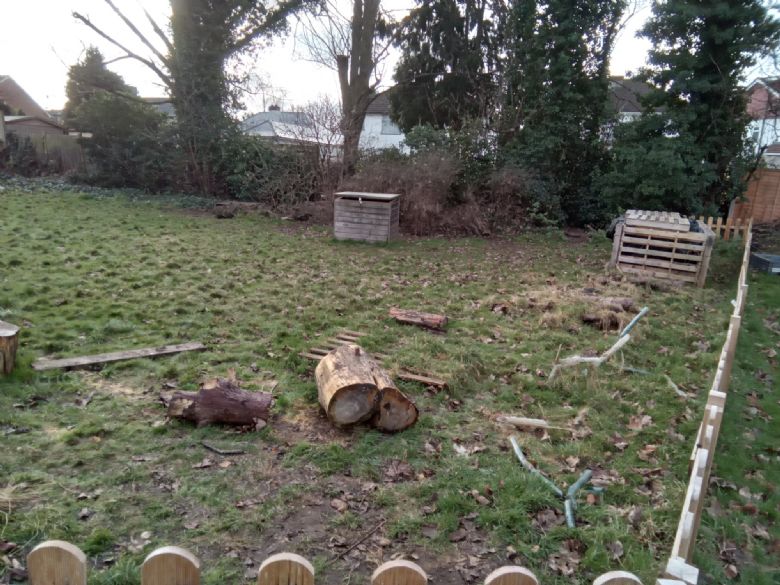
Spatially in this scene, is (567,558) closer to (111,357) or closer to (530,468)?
(530,468)

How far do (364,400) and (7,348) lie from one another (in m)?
3.08

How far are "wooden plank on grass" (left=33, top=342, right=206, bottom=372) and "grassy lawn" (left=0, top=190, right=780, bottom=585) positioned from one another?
0.42ft

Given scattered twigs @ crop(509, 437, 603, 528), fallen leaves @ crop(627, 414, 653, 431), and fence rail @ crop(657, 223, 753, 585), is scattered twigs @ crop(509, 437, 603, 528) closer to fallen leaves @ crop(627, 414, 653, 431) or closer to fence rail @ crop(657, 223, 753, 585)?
fence rail @ crop(657, 223, 753, 585)

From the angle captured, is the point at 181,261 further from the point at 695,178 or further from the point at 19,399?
the point at 695,178

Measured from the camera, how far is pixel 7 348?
4.69m

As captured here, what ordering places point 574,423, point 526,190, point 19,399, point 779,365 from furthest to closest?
point 526,190 < point 779,365 < point 574,423 < point 19,399

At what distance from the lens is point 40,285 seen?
7.27 m

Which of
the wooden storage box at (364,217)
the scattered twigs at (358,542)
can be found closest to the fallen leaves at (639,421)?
the scattered twigs at (358,542)

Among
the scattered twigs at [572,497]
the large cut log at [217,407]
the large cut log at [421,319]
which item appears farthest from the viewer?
the large cut log at [421,319]

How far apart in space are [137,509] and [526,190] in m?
13.9

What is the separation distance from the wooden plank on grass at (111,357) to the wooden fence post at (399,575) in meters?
4.56

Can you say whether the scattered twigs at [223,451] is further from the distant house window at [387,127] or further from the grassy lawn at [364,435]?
the distant house window at [387,127]

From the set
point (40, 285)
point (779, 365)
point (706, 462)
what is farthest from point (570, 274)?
point (40, 285)

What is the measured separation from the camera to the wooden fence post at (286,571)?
1510 millimetres
